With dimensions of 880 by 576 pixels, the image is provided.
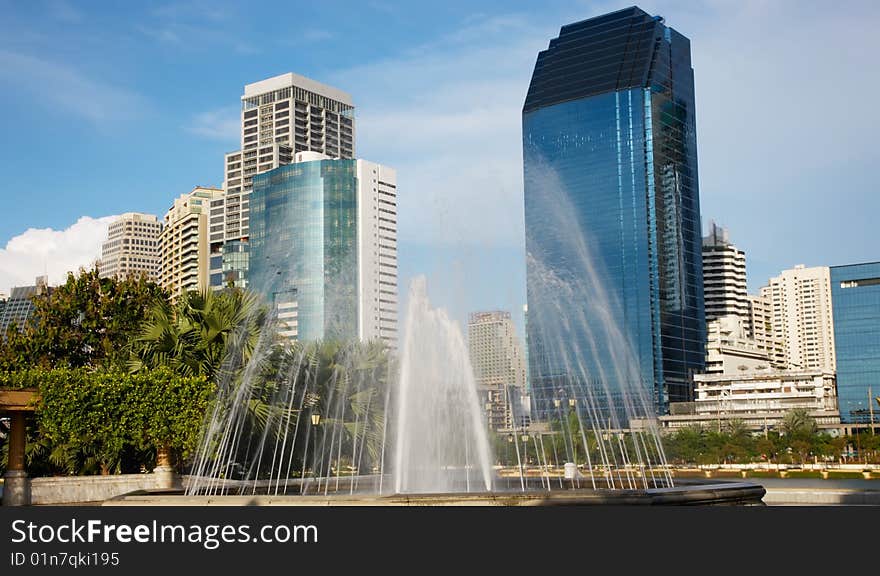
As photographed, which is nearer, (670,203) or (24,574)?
(24,574)

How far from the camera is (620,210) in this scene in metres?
185

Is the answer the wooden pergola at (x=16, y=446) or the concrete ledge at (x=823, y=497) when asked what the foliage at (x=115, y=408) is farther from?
the concrete ledge at (x=823, y=497)

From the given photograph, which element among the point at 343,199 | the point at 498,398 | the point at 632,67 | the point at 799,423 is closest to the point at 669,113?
the point at 632,67

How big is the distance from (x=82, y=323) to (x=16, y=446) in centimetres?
1524

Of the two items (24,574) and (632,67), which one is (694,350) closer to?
(632,67)

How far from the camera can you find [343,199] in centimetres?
18438

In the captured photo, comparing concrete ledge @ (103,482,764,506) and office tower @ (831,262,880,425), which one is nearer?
concrete ledge @ (103,482,764,506)

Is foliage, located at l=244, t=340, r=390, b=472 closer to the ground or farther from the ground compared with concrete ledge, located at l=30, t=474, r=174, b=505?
farther from the ground

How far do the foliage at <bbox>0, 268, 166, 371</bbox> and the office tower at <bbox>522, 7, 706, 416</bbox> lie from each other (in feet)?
435

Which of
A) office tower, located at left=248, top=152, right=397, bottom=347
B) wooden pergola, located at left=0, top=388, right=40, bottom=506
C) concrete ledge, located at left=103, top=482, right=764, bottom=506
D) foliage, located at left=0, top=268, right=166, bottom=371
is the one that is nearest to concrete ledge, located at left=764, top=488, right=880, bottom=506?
concrete ledge, located at left=103, top=482, right=764, bottom=506

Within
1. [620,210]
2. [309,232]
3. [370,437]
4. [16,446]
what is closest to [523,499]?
[16,446]

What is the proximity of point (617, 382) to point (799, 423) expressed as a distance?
56641mm

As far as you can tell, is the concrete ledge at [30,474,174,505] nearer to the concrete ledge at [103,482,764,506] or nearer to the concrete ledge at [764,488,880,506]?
the concrete ledge at [103,482,764,506]

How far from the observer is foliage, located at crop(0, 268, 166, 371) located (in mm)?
44812
